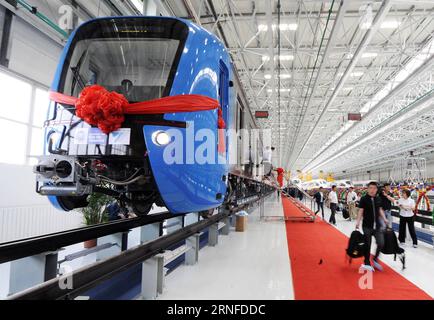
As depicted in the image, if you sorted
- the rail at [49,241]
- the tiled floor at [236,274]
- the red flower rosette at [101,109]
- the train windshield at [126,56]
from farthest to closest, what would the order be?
the tiled floor at [236,274] → the train windshield at [126,56] → the red flower rosette at [101,109] → the rail at [49,241]

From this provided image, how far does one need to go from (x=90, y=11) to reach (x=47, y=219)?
4.91 metres

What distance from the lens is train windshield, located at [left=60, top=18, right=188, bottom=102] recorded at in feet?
9.58

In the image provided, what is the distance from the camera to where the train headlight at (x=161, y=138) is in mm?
2488

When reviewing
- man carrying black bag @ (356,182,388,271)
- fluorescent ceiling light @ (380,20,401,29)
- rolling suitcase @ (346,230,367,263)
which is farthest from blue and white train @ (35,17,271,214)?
fluorescent ceiling light @ (380,20,401,29)

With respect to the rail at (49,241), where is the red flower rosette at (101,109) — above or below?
above

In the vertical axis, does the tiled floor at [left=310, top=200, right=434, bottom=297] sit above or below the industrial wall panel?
below

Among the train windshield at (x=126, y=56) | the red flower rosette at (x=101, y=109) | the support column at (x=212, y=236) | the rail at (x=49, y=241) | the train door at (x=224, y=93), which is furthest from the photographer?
the support column at (x=212, y=236)

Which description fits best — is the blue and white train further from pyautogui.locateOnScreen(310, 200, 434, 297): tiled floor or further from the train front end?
pyautogui.locateOnScreen(310, 200, 434, 297): tiled floor

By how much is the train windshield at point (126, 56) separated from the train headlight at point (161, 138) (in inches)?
20.6

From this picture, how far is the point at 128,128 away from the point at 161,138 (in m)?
0.30

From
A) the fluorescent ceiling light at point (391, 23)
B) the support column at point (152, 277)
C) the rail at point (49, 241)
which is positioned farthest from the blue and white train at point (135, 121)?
the fluorescent ceiling light at point (391, 23)

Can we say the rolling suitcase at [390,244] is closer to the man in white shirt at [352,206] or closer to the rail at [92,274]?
the rail at [92,274]

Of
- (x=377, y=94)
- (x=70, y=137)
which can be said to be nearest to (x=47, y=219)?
(x=70, y=137)

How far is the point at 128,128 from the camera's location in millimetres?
2523
